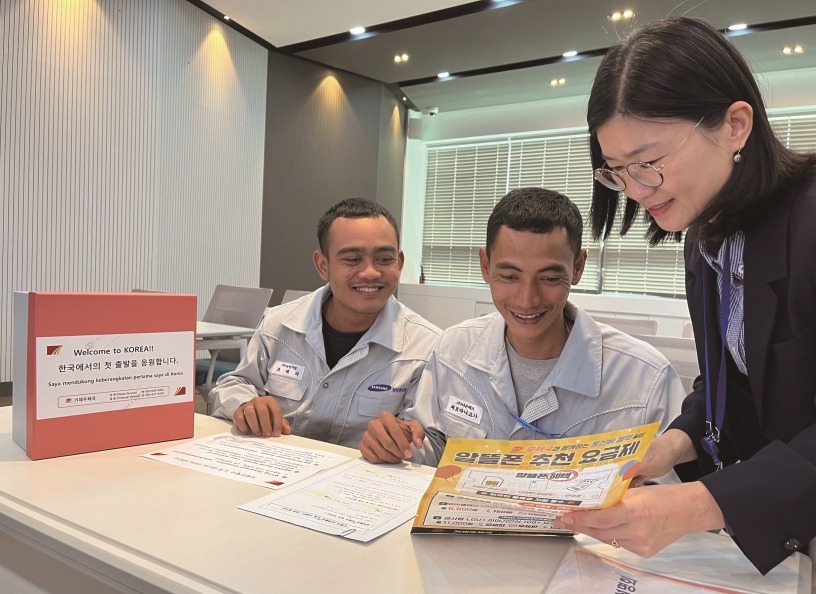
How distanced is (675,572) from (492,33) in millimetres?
5834

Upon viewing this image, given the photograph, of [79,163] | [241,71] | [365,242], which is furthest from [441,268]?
[365,242]

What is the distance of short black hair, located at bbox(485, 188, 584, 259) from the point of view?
1373 millimetres

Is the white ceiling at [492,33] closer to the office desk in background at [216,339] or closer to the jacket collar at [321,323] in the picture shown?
the office desk in background at [216,339]

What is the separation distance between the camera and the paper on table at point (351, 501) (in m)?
0.81

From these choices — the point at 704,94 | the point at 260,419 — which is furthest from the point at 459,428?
the point at 704,94

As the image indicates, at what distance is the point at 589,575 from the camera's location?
27.2 inches

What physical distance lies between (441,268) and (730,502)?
756cm

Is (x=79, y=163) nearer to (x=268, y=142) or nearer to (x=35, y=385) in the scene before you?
(x=268, y=142)

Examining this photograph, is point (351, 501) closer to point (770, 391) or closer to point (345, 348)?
point (770, 391)

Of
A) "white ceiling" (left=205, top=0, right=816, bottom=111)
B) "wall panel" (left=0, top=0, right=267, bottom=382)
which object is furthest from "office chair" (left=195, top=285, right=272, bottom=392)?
"white ceiling" (left=205, top=0, right=816, bottom=111)

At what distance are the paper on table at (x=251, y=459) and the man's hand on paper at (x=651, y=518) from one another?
0.52m

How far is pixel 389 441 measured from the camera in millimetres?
1118

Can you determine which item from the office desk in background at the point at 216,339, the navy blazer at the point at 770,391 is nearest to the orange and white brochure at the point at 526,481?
the navy blazer at the point at 770,391

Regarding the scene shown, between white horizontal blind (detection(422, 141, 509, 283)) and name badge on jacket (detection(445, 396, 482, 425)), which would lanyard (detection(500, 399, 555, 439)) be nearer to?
name badge on jacket (detection(445, 396, 482, 425))
